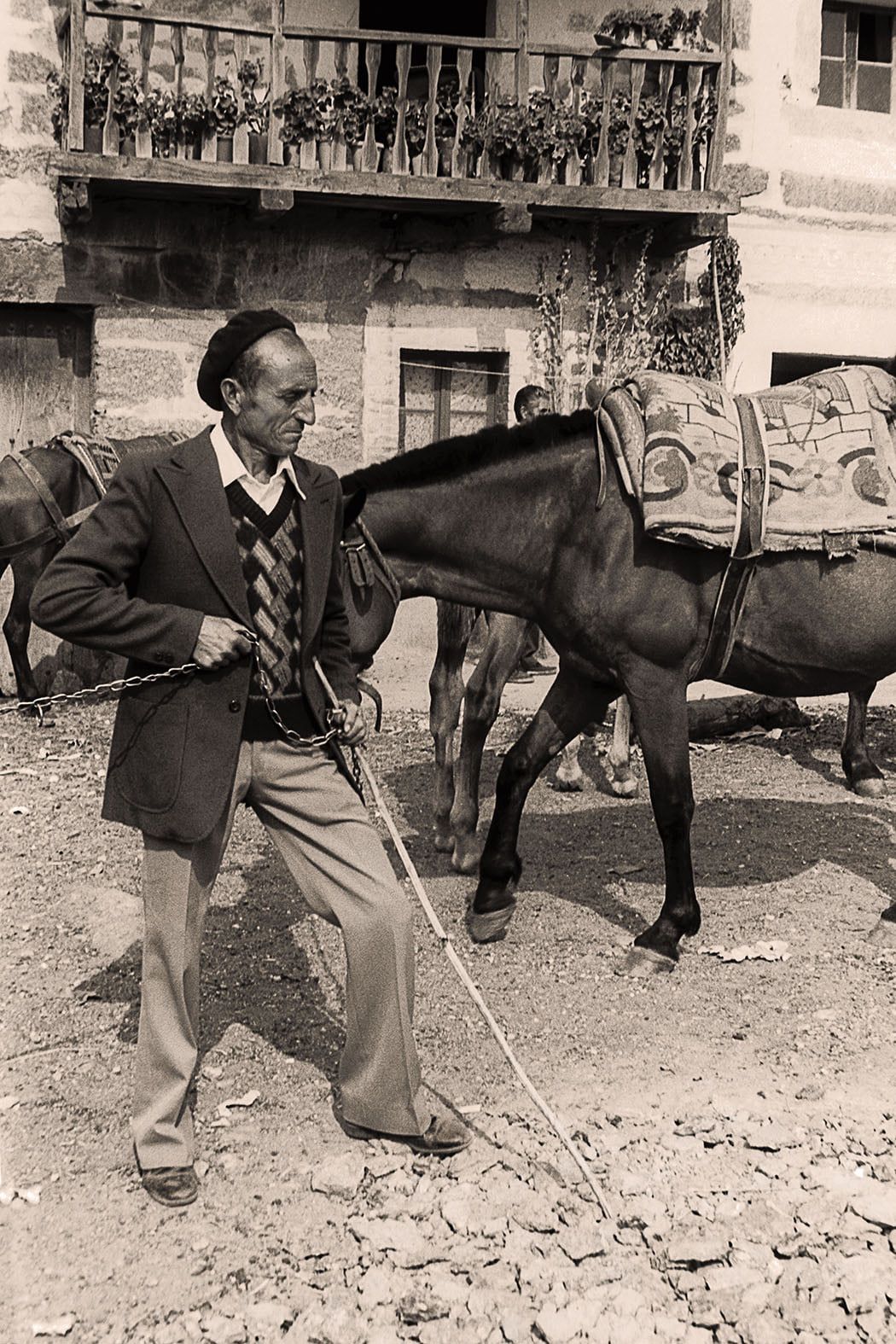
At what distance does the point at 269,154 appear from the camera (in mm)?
10398

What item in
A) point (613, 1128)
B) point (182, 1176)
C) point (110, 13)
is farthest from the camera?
point (110, 13)

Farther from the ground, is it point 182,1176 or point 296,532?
point 296,532

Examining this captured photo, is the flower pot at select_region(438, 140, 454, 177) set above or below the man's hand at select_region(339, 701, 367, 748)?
above

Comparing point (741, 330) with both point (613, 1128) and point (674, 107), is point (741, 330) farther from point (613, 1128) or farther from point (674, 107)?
point (613, 1128)

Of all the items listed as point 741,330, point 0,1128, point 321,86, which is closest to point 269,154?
point 321,86

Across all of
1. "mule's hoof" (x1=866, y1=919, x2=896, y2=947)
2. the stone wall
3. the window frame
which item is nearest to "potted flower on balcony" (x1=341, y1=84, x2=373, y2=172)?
the stone wall

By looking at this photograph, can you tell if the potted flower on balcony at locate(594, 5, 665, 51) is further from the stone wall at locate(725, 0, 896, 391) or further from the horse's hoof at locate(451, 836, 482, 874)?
the horse's hoof at locate(451, 836, 482, 874)

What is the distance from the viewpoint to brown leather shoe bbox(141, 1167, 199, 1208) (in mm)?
3383

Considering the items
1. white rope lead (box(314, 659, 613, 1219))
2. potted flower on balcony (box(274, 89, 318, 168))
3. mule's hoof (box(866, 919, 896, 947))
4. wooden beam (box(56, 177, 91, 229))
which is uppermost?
potted flower on balcony (box(274, 89, 318, 168))

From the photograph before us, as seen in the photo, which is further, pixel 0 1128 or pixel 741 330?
pixel 741 330

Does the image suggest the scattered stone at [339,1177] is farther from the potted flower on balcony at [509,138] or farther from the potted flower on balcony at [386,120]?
the potted flower on balcony at [509,138]

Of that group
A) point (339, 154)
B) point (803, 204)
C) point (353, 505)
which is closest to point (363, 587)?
point (353, 505)

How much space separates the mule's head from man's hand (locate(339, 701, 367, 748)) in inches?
41.8

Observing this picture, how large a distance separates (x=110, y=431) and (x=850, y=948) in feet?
24.3
